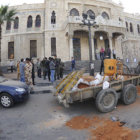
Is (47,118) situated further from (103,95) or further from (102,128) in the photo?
(103,95)

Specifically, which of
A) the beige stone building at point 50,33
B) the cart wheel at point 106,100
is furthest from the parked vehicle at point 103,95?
the beige stone building at point 50,33

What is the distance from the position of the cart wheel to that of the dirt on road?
423 millimetres

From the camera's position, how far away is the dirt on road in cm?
271

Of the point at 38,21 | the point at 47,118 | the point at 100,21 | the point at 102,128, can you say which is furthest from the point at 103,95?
the point at 38,21

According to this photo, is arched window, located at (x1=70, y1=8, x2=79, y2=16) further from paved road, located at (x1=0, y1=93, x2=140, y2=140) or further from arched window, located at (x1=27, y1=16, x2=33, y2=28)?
paved road, located at (x1=0, y1=93, x2=140, y2=140)

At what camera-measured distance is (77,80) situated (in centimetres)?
443

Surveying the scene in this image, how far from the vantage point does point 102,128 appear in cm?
313

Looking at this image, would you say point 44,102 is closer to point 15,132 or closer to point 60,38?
point 15,132

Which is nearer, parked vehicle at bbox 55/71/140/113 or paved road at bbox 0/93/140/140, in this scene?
paved road at bbox 0/93/140/140

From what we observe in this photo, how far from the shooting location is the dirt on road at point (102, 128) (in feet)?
8.89

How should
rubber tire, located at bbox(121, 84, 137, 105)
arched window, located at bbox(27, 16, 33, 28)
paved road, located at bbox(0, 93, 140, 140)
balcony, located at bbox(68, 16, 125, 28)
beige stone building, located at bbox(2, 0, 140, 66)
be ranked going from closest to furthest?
paved road, located at bbox(0, 93, 140, 140) < rubber tire, located at bbox(121, 84, 137, 105) < balcony, located at bbox(68, 16, 125, 28) < beige stone building, located at bbox(2, 0, 140, 66) < arched window, located at bbox(27, 16, 33, 28)

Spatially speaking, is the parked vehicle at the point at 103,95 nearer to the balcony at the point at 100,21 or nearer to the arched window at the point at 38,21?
the balcony at the point at 100,21

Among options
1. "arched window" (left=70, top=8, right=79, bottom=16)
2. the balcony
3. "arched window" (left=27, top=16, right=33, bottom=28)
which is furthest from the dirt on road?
"arched window" (left=27, top=16, right=33, bottom=28)

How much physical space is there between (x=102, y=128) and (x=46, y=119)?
6.06 feet
